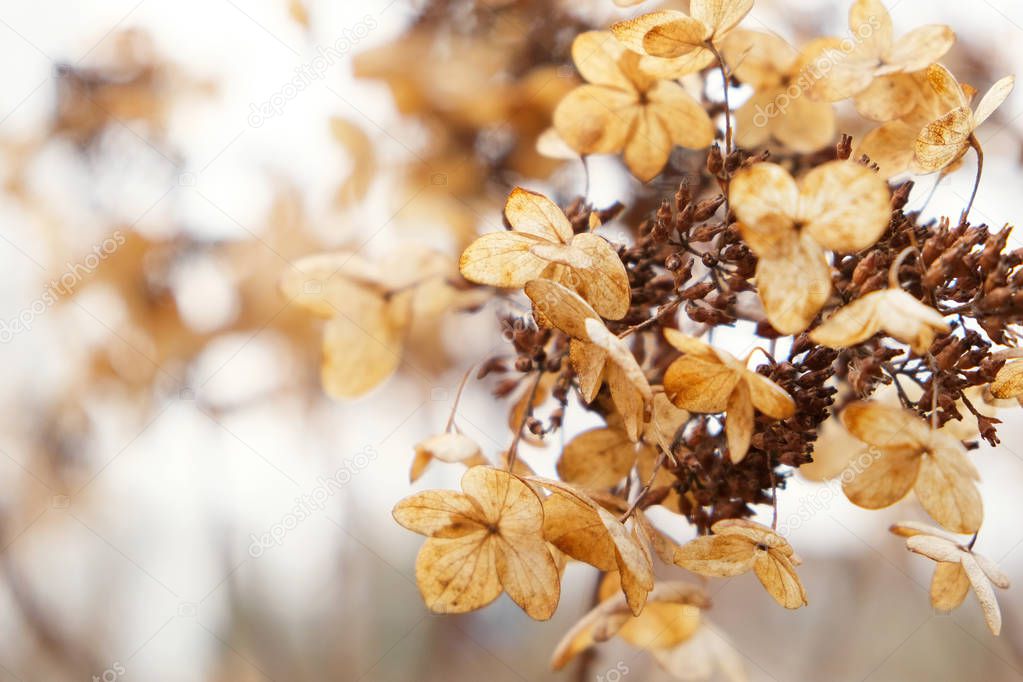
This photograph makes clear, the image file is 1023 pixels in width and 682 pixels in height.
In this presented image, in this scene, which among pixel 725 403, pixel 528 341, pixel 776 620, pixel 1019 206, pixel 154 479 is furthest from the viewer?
pixel 776 620

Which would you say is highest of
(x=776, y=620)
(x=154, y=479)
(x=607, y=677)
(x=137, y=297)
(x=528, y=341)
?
(x=528, y=341)

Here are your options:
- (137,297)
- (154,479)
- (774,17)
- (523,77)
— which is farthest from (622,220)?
(154,479)

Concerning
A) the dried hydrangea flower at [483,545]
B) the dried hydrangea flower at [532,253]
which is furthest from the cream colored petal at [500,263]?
the dried hydrangea flower at [483,545]

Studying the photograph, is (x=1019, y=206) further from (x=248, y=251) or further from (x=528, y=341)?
(x=248, y=251)

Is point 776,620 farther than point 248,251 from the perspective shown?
Yes

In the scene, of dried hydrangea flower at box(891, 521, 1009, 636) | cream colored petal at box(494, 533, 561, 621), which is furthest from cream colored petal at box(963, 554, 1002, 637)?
cream colored petal at box(494, 533, 561, 621)

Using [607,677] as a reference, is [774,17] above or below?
above

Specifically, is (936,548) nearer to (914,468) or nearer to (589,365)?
(914,468)
